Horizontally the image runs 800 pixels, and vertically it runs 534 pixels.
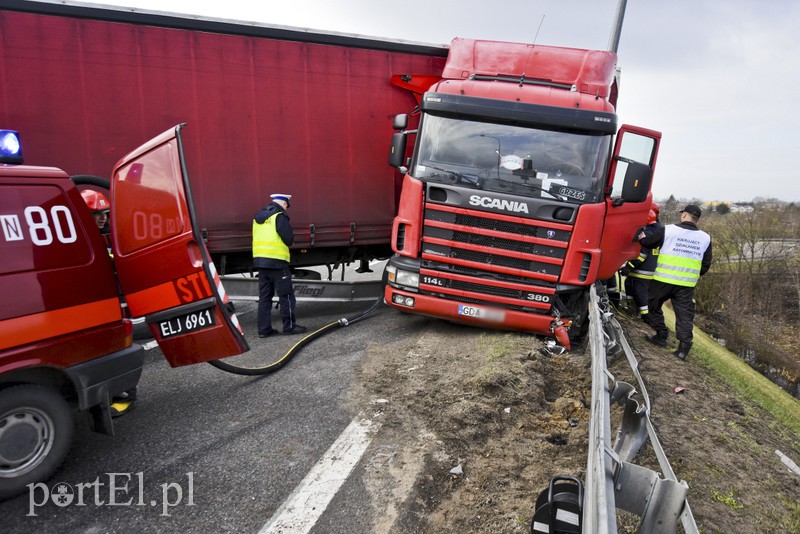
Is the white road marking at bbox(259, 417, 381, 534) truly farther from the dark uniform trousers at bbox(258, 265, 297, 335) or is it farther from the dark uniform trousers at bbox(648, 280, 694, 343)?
the dark uniform trousers at bbox(648, 280, 694, 343)

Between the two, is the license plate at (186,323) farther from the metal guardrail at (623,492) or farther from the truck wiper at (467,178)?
the truck wiper at (467,178)

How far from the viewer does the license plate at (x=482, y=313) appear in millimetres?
5766

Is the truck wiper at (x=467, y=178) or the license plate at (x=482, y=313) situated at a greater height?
the truck wiper at (x=467, y=178)

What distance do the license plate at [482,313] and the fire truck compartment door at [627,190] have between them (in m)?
1.41

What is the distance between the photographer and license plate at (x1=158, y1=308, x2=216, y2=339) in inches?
143

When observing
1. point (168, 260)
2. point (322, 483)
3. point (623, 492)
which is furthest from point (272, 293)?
point (623, 492)

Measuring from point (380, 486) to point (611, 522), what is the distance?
162cm

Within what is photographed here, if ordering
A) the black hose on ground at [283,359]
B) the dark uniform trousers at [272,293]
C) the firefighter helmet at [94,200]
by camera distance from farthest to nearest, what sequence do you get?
1. the dark uniform trousers at [272,293]
2. the firefighter helmet at [94,200]
3. the black hose on ground at [283,359]

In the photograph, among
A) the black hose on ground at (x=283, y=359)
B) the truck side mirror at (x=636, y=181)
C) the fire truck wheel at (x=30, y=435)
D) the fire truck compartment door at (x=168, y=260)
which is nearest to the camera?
the fire truck wheel at (x=30, y=435)

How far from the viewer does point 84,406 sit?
127 inches

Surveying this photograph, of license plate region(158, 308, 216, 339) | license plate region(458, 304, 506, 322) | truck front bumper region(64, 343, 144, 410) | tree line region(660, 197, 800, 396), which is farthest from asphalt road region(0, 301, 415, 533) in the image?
tree line region(660, 197, 800, 396)

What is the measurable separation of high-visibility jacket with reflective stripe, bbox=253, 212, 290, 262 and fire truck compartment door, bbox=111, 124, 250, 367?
247cm

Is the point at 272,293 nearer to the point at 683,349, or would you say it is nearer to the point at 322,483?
the point at 322,483

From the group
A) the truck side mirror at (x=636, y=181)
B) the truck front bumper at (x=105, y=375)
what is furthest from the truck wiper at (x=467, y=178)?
the truck front bumper at (x=105, y=375)
